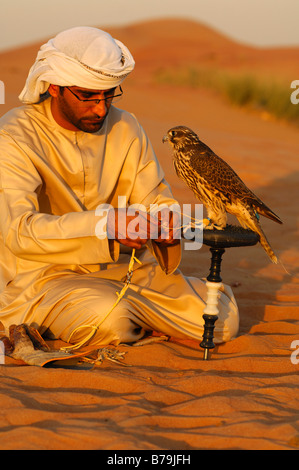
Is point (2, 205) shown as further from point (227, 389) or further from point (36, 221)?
point (227, 389)

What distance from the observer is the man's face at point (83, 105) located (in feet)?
13.0

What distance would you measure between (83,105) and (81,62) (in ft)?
0.80

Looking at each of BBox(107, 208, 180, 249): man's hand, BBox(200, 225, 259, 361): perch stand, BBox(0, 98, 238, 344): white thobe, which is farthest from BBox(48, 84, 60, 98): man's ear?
BBox(200, 225, 259, 361): perch stand

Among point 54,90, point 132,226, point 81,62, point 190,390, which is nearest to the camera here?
point 190,390

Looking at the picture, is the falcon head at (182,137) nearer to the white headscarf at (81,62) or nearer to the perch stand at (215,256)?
the white headscarf at (81,62)

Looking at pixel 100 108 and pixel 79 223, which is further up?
pixel 100 108

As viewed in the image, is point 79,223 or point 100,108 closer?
point 79,223

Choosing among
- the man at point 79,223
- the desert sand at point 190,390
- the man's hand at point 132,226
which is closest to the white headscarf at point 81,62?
the man at point 79,223

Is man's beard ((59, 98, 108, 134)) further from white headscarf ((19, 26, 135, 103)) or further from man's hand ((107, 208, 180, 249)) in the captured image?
man's hand ((107, 208, 180, 249))

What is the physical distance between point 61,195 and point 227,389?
5.20 ft

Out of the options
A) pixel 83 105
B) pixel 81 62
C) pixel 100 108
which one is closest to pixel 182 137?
pixel 100 108

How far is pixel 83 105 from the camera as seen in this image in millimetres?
3967

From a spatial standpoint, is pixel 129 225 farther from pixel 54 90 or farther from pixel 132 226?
pixel 54 90

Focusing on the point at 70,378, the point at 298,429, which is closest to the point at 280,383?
the point at 298,429
